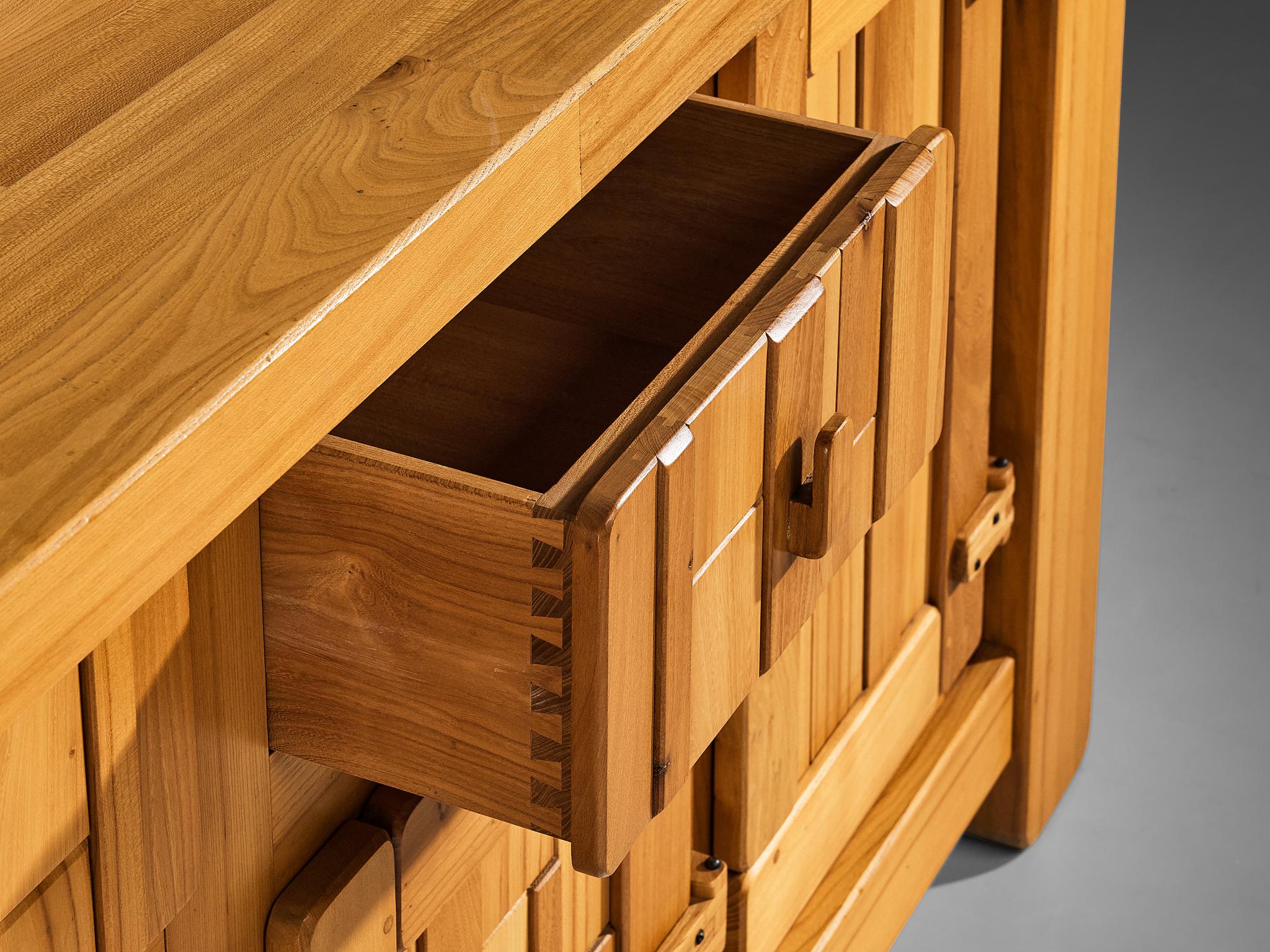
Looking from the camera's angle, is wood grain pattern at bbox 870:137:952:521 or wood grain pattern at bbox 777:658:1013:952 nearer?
wood grain pattern at bbox 870:137:952:521

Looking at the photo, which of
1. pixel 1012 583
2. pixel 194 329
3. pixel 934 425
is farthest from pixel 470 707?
pixel 1012 583

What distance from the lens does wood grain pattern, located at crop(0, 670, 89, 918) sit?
2.01 ft

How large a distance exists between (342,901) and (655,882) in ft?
1.18

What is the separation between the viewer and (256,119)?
0.65 meters

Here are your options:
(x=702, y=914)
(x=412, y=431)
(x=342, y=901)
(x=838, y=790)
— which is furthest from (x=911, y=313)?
(x=838, y=790)

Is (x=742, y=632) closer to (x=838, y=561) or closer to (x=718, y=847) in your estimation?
(x=838, y=561)

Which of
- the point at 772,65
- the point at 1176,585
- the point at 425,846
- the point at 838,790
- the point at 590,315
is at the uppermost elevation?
the point at 772,65

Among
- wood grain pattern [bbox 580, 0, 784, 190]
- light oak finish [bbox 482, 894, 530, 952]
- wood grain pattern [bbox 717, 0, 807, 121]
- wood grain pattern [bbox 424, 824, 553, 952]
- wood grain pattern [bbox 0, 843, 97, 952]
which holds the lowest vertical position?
light oak finish [bbox 482, 894, 530, 952]

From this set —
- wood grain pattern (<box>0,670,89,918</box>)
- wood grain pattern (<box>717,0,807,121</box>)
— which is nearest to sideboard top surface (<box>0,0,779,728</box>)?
wood grain pattern (<box>0,670,89,918</box>)

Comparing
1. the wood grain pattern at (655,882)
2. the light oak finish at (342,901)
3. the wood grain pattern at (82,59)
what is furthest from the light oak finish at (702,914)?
the wood grain pattern at (82,59)

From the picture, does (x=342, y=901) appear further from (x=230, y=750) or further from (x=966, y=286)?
(x=966, y=286)

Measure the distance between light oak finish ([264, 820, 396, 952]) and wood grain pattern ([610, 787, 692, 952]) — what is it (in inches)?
9.8

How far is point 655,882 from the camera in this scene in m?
1.16

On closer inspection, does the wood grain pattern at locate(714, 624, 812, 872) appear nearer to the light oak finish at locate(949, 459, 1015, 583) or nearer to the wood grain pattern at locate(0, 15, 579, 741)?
the light oak finish at locate(949, 459, 1015, 583)
